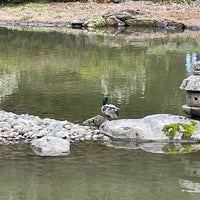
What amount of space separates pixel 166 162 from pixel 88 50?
795 inches

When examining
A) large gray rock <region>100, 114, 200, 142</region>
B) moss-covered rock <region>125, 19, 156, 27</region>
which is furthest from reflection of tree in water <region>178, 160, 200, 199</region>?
moss-covered rock <region>125, 19, 156, 27</region>

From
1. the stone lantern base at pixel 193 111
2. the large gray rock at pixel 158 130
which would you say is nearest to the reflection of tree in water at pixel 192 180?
the large gray rock at pixel 158 130

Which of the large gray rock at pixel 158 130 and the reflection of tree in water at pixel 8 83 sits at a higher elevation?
the large gray rock at pixel 158 130

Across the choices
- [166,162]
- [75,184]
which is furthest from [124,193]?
[166,162]

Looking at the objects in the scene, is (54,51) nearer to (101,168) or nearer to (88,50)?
(88,50)

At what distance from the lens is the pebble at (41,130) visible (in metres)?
13.0

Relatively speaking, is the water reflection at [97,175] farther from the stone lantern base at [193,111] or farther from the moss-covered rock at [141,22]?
the moss-covered rock at [141,22]

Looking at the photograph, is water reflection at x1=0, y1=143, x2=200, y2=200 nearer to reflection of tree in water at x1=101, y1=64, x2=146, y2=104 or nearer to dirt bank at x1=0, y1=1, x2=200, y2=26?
reflection of tree in water at x1=101, y1=64, x2=146, y2=104

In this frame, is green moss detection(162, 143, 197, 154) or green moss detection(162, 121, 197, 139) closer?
green moss detection(162, 143, 197, 154)

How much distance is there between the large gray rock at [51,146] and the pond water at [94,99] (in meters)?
0.17

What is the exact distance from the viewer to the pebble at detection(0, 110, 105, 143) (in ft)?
42.8

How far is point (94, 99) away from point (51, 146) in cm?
597

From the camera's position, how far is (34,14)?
54375 mm

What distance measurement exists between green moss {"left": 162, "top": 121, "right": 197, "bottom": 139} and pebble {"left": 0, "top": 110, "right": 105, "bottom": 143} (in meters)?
1.47
